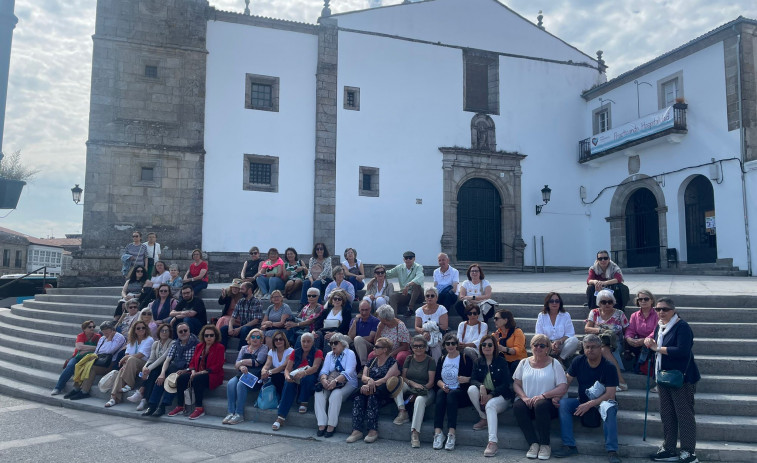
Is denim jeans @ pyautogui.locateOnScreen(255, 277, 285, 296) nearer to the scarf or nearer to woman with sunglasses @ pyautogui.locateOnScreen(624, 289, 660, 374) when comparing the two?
woman with sunglasses @ pyautogui.locateOnScreen(624, 289, 660, 374)

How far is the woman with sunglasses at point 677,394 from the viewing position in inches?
221

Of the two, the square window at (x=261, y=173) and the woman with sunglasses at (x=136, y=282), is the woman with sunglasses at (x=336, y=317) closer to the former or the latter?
the woman with sunglasses at (x=136, y=282)

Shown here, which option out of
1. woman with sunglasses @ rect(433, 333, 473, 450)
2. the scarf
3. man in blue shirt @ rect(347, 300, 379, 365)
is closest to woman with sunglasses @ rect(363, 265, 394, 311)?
man in blue shirt @ rect(347, 300, 379, 365)

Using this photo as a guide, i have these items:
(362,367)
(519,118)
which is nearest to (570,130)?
(519,118)

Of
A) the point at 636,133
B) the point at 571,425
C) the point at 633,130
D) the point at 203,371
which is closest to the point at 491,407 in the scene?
the point at 571,425

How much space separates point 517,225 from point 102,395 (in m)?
14.0

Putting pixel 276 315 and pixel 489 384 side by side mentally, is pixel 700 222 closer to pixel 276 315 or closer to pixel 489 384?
pixel 489 384

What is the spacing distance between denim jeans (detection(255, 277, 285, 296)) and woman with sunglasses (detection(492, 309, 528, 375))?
450cm

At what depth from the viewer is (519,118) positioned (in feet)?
65.1

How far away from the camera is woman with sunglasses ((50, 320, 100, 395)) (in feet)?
28.3

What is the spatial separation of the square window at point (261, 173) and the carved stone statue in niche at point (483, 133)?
6.33 metres

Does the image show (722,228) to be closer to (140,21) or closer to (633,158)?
(633,158)

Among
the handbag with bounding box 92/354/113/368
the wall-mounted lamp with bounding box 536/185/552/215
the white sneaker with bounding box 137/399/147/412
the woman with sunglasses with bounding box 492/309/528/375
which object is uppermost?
the wall-mounted lamp with bounding box 536/185/552/215

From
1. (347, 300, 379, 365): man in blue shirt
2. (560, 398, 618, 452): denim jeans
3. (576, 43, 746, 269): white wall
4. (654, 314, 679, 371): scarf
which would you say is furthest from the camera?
(576, 43, 746, 269): white wall
